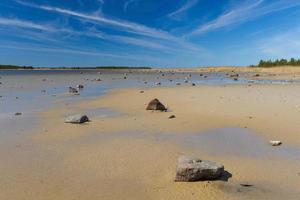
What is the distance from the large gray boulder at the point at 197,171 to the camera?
4715 mm

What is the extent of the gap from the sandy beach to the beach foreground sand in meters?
0.01

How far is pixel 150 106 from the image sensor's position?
38.5 feet

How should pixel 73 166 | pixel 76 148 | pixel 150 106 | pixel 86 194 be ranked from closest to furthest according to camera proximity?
pixel 86 194
pixel 73 166
pixel 76 148
pixel 150 106

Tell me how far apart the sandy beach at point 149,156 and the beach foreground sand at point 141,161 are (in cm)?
1

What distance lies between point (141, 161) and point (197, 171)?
1354mm

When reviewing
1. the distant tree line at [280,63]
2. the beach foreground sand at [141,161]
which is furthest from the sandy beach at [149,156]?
the distant tree line at [280,63]

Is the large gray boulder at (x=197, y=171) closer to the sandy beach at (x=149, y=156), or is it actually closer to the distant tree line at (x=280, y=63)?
the sandy beach at (x=149, y=156)

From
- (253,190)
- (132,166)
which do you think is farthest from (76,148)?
(253,190)

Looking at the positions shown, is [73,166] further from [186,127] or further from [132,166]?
[186,127]

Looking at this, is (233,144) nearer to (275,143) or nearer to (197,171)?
(275,143)

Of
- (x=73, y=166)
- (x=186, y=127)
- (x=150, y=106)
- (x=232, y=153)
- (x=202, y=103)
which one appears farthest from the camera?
(x=202, y=103)

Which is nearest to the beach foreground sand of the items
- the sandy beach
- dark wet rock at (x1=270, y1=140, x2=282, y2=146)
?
the sandy beach

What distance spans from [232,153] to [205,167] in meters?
1.69

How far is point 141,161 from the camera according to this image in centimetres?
581
